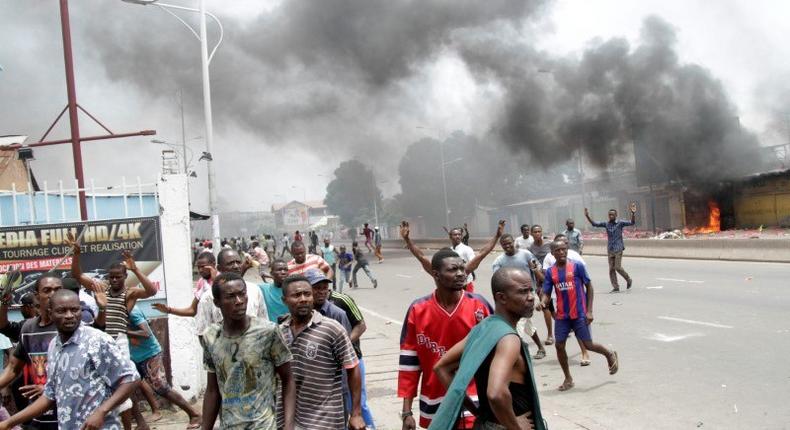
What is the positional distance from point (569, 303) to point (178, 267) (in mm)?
3422

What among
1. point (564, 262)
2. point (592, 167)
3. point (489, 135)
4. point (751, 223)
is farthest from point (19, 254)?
point (489, 135)

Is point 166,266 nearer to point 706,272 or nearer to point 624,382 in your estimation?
point 624,382

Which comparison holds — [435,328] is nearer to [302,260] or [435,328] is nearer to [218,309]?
[218,309]

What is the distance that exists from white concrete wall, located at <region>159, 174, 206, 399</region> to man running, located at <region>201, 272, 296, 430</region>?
10.6 feet

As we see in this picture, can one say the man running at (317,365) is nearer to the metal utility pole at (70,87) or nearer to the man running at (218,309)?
the man running at (218,309)

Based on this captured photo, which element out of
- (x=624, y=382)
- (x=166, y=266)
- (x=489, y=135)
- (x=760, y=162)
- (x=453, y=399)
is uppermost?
(x=489, y=135)

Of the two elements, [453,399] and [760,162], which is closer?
[453,399]

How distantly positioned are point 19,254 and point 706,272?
41.6 ft

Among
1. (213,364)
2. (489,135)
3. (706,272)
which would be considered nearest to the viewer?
(213,364)

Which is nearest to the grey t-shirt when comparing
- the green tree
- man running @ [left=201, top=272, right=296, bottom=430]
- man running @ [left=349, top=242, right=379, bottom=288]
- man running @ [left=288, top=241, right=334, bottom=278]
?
man running @ [left=288, top=241, right=334, bottom=278]

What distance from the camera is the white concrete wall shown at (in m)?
6.54

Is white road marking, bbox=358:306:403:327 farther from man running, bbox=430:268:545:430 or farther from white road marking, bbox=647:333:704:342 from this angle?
man running, bbox=430:268:545:430

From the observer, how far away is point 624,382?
6301 mm

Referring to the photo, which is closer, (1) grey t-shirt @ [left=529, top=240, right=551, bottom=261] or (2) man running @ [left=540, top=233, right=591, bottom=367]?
(2) man running @ [left=540, top=233, right=591, bottom=367]
